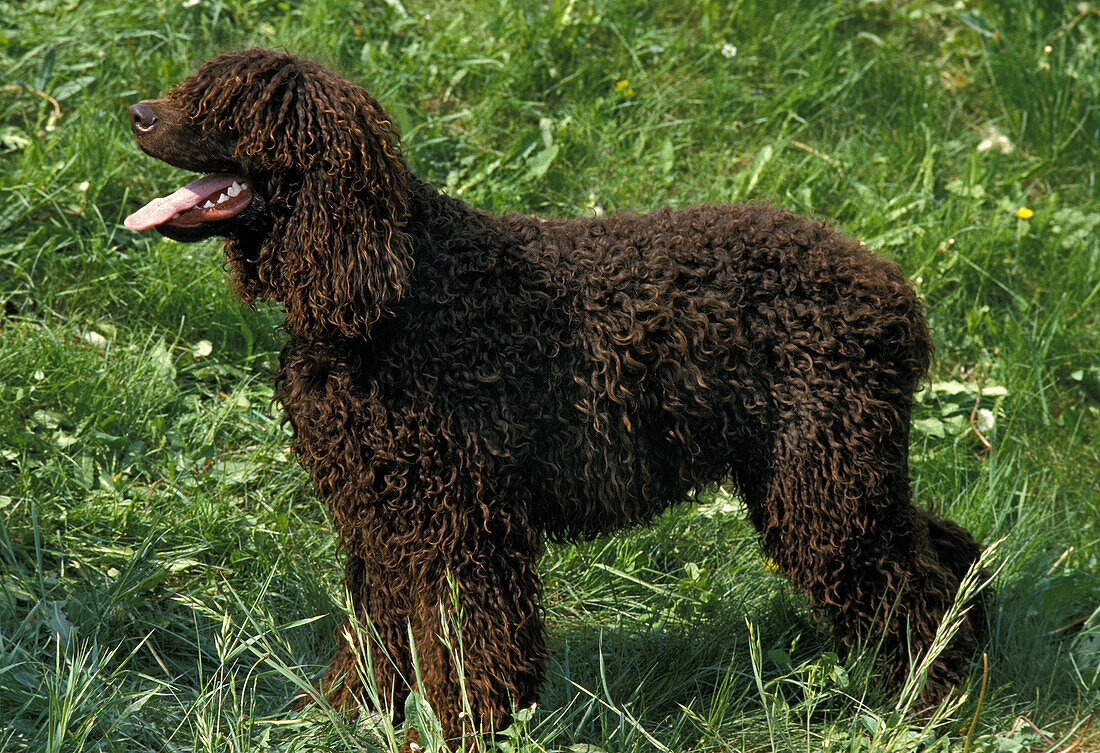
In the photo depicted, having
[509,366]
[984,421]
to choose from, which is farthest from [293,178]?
[984,421]

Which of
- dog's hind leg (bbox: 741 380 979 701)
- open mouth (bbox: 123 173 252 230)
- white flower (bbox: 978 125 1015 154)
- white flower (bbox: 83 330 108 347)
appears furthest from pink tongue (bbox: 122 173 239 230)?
white flower (bbox: 978 125 1015 154)

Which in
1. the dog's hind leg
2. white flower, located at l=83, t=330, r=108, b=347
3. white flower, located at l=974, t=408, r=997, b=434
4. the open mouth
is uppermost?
the open mouth

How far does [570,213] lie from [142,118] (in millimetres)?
2527

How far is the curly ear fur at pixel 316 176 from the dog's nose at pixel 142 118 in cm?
8

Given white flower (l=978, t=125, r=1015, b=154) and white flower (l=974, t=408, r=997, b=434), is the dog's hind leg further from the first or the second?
white flower (l=978, t=125, r=1015, b=154)

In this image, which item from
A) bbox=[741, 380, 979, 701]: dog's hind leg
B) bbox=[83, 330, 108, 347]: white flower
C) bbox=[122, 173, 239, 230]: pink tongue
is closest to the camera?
bbox=[122, 173, 239, 230]: pink tongue

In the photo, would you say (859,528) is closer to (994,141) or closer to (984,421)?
(984,421)

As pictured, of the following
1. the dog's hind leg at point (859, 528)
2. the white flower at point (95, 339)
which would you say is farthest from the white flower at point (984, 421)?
the white flower at point (95, 339)

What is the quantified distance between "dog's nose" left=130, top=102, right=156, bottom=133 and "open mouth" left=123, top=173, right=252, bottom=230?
0.16m

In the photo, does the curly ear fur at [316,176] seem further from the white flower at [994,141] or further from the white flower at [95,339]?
the white flower at [994,141]

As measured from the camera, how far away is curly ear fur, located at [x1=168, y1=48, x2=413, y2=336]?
233 centimetres

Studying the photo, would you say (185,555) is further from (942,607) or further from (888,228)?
(888,228)

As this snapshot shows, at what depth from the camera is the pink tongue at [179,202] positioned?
2.33 metres

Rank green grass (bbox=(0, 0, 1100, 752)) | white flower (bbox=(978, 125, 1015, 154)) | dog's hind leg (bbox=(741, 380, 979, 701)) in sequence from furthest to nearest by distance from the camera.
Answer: white flower (bbox=(978, 125, 1015, 154)), green grass (bbox=(0, 0, 1100, 752)), dog's hind leg (bbox=(741, 380, 979, 701))
